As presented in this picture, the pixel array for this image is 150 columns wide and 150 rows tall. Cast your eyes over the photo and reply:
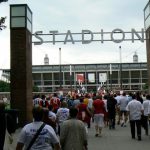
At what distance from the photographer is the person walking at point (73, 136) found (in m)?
10.1

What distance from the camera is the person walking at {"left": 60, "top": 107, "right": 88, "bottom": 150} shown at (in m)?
10.1

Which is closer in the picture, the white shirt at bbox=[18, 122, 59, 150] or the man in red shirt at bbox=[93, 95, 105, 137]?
the white shirt at bbox=[18, 122, 59, 150]

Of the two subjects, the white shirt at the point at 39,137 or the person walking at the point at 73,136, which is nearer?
the white shirt at the point at 39,137

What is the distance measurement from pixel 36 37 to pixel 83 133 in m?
22.4

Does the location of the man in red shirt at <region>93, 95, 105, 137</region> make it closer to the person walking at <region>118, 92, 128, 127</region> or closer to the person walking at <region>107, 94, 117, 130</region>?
the person walking at <region>107, 94, 117, 130</region>

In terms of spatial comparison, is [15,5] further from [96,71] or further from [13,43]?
[96,71]

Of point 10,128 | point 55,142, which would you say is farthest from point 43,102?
point 55,142

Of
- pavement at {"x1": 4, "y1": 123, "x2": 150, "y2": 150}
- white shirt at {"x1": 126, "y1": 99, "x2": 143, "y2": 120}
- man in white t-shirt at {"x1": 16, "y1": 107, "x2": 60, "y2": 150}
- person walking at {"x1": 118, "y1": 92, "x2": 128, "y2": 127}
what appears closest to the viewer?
man in white t-shirt at {"x1": 16, "y1": 107, "x2": 60, "y2": 150}

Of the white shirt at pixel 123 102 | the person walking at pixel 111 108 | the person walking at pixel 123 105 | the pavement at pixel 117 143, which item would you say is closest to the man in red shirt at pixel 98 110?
the pavement at pixel 117 143

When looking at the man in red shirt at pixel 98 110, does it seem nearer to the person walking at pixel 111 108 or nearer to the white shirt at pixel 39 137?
the person walking at pixel 111 108

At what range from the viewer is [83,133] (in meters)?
10.2

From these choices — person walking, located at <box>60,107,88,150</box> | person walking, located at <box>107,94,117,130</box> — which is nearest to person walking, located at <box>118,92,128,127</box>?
person walking, located at <box>107,94,117,130</box>

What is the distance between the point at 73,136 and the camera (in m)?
10.2

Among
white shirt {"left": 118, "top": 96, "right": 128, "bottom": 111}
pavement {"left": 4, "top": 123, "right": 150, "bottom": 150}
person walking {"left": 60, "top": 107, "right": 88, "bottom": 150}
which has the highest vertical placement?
white shirt {"left": 118, "top": 96, "right": 128, "bottom": 111}
